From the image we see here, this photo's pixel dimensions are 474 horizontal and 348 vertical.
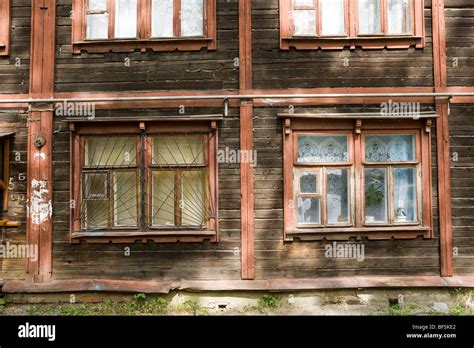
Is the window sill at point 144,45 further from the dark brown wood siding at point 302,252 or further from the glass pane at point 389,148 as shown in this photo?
the glass pane at point 389,148

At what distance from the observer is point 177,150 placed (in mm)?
7551

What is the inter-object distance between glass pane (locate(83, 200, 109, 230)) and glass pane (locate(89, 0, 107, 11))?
345 centimetres

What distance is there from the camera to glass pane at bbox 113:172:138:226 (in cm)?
752

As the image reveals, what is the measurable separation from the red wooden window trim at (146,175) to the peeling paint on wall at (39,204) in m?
0.43

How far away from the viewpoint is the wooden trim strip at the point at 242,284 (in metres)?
7.16

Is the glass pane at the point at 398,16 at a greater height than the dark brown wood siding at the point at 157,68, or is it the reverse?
the glass pane at the point at 398,16

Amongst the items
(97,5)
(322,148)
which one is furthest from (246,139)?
(97,5)

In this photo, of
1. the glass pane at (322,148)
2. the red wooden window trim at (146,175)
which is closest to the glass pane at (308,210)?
the glass pane at (322,148)

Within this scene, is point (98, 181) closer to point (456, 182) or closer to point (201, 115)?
point (201, 115)

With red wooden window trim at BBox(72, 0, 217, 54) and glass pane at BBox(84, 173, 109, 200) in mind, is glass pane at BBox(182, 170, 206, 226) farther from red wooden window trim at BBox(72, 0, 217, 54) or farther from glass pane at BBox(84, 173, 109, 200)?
Result: red wooden window trim at BBox(72, 0, 217, 54)

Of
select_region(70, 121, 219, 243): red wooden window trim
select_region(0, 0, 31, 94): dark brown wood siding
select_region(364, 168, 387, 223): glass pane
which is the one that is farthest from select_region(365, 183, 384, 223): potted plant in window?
select_region(0, 0, 31, 94): dark brown wood siding

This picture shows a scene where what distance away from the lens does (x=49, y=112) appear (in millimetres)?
7453

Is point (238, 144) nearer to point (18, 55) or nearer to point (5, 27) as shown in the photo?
point (18, 55)

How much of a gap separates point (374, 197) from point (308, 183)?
119 centimetres
